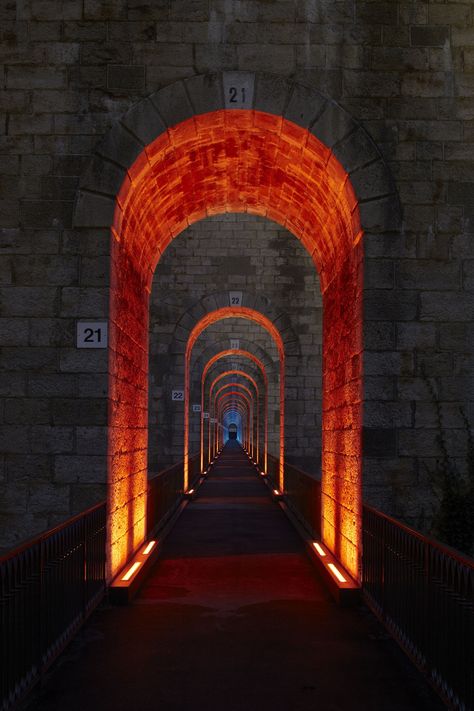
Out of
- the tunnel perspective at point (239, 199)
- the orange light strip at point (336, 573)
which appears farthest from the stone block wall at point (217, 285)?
the orange light strip at point (336, 573)

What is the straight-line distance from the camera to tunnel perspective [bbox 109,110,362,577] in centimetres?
783

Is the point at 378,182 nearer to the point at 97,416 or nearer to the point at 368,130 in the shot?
the point at 368,130

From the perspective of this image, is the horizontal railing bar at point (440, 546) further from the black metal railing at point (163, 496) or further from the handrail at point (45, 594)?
the black metal railing at point (163, 496)

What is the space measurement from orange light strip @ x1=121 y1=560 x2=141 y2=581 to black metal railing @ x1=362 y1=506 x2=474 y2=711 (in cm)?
251

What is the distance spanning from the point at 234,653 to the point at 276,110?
521 centimetres

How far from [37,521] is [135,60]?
15.7 feet

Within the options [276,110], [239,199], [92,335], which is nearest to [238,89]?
[276,110]

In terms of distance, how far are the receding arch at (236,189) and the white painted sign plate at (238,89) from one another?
0.24 ft

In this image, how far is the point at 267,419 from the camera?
86.9ft

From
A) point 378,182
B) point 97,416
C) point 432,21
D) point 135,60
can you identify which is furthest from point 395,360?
point 135,60

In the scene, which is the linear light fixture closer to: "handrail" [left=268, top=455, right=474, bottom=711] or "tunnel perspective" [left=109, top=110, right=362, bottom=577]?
"tunnel perspective" [left=109, top=110, right=362, bottom=577]

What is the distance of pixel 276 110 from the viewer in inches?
304

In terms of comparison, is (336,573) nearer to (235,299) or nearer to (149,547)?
(149,547)

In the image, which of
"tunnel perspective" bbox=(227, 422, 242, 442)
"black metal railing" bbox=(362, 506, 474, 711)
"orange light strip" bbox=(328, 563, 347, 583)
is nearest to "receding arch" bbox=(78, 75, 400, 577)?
"orange light strip" bbox=(328, 563, 347, 583)
